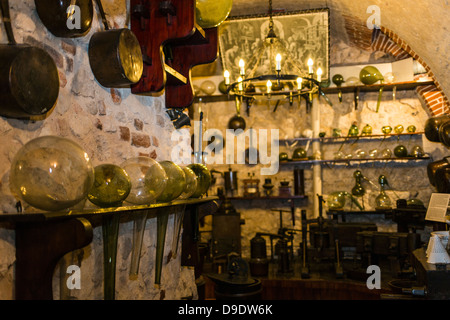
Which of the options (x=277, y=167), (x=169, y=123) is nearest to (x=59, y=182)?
(x=169, y=123)

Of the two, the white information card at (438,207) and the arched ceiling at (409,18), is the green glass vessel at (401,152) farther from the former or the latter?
the white information card at (438,207)

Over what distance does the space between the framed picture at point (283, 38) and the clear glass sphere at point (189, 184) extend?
139 inches

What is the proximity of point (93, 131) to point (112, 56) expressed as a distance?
31 centimetres

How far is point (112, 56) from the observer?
5.34 ft

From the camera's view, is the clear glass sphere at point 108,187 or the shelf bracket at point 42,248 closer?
the shelf bracket at point 42,248

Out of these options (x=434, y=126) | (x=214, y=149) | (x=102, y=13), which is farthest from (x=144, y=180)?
(x=214, y=149)

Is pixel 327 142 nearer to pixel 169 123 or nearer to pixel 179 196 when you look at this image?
pixel 169 123

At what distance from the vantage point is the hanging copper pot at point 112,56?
162cm

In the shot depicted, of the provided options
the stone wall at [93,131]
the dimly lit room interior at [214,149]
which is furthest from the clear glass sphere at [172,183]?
the stone wall at [93,131]

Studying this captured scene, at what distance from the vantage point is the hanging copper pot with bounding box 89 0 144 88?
1.62 meters

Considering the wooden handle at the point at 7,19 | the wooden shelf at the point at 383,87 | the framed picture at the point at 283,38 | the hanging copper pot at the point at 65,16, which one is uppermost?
the framed picture at the point at 283,38

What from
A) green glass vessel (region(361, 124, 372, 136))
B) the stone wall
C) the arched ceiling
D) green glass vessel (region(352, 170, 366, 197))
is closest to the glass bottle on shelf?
green glass vessel (region(352, 170, 366, 197))

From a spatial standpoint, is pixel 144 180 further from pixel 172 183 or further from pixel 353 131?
pixel 353 131
